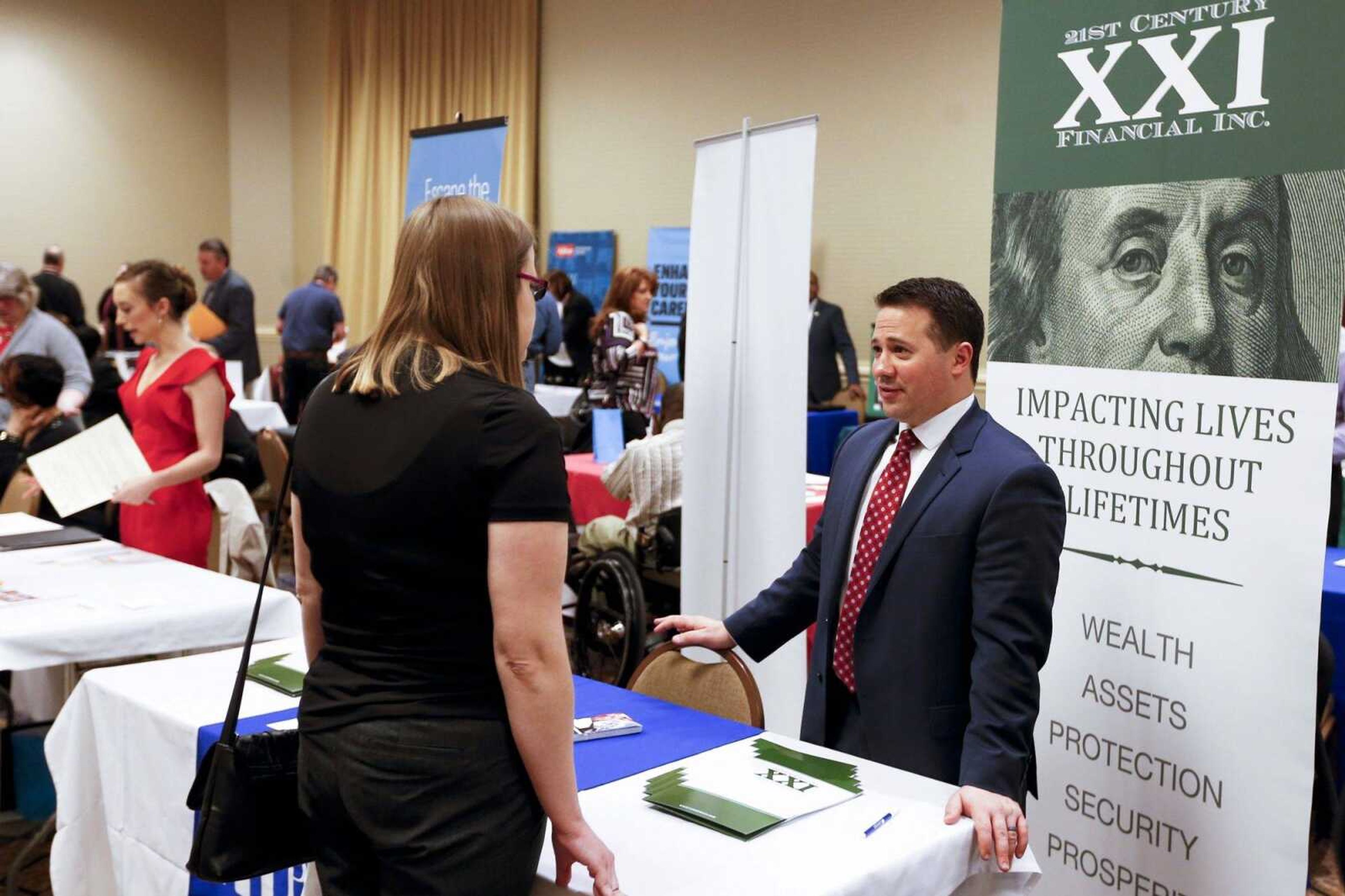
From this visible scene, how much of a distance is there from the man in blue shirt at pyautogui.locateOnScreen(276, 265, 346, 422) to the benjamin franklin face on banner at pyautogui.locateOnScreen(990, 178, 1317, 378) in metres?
7.89

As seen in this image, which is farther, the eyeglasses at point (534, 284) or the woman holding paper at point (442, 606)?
the eyeglasses at point (534, 284)

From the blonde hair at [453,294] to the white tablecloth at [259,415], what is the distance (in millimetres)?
6727

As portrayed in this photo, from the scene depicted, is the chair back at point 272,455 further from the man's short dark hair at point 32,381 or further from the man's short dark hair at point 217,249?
the man's short dark hair at point 217,249

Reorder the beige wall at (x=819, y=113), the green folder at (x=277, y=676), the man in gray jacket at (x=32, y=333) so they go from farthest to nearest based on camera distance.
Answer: the beige wall at (x=819, y=113)
the man in gray jacket at (x=32, y=333)
the green folder at (x=277, y=676)

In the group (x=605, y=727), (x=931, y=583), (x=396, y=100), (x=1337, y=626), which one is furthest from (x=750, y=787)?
(x=396, y=100)

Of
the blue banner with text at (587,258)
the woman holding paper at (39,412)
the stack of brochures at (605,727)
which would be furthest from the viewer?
the blue banner with text at (587,258)

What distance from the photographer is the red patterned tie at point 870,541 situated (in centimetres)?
222

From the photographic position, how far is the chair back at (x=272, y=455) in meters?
5.69

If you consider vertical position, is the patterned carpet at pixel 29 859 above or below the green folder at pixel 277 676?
below

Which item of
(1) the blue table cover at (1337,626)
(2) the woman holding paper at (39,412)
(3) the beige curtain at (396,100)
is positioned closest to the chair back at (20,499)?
(2) the woman holding paper at (39,412)

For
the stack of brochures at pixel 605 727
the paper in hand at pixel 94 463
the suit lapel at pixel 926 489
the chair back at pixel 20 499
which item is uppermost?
the suit lapel at pixel 926 489

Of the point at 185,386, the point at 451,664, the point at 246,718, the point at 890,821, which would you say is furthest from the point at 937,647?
the point at 185,386

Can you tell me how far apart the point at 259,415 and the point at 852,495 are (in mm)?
6591

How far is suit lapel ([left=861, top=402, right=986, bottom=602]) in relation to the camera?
2141 millimetres
